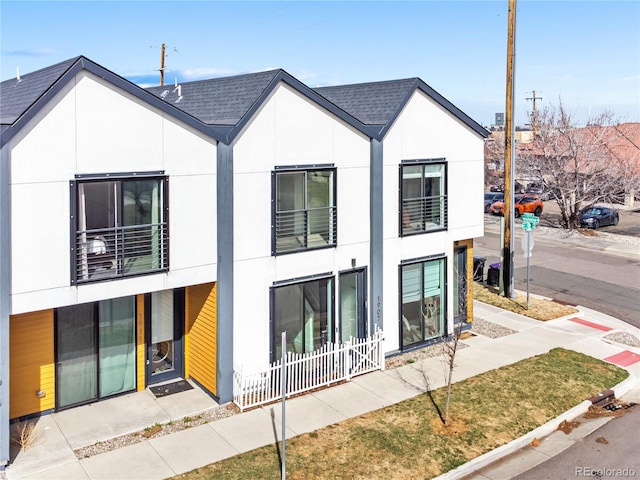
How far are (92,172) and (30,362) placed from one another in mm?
4109

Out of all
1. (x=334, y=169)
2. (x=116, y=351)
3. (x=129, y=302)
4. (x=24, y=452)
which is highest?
(x=334, y=169)

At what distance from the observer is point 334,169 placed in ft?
48.8

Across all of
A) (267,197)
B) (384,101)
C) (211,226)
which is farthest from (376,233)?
(211,226)

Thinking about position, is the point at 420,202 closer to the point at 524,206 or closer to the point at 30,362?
the point at 30,362

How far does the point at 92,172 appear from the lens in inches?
454

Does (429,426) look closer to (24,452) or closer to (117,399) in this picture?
(117,399)

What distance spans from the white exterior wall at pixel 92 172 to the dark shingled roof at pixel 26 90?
Result: 373 millimetres

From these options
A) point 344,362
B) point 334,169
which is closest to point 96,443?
point 344,362

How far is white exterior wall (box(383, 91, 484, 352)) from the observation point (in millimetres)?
16031

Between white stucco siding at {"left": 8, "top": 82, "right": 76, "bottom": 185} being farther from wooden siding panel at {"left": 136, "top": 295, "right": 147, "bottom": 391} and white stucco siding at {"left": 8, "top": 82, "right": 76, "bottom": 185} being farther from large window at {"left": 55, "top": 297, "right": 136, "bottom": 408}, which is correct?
wooden siding panel at {"left": 136, "top": 295, "right": 147, "bottom": 391}

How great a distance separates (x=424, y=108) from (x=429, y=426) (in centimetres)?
844

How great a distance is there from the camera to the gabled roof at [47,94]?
1058cm

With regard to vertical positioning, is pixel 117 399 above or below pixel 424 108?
below

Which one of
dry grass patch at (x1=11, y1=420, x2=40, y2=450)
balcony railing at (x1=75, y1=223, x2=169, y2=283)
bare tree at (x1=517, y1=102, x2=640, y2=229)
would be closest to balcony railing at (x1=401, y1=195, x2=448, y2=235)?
balcony railing at (x1=75, y1=223, x2=169, y2=283)
